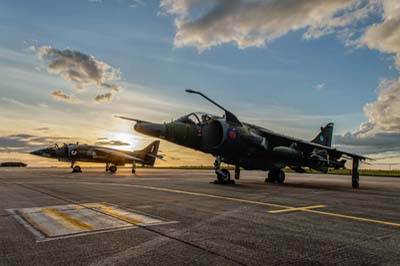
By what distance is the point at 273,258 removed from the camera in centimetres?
364

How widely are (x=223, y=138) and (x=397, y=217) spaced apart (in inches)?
351

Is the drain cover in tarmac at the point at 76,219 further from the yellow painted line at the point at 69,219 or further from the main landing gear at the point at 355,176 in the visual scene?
the main landing gear at the point at 355,176

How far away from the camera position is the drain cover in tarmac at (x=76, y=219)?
503 cm

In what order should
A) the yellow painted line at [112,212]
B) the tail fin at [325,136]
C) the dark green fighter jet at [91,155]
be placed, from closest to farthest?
the yellow painted line at [112,212] → the tail fin at [325,136] → the dark green fighter jet at [91,155]

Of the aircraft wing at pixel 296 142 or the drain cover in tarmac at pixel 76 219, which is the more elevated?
the aircraft wing at pixel 296 142

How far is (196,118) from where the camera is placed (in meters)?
15.1

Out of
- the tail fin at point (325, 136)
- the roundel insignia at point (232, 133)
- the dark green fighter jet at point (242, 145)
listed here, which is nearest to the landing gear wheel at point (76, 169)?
the dark green fighter jet at point (242, 145)

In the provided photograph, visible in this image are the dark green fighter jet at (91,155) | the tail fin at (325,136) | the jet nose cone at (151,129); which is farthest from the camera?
the dark green fighter jet at (91,155)

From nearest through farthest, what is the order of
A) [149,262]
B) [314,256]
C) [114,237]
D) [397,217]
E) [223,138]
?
1. [149,262]
2. [314,256]
3. [114,237]
4. [397,217]
5. [223,138]

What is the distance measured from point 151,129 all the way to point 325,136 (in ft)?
53.9

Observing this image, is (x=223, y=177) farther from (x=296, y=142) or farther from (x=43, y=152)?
(x=43, y=152)

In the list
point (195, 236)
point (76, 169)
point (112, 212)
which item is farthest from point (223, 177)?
point (76, 169)

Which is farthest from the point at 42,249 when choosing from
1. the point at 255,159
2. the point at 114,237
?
the point at 255,159

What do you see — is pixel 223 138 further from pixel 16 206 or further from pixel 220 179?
pixel 16 206
